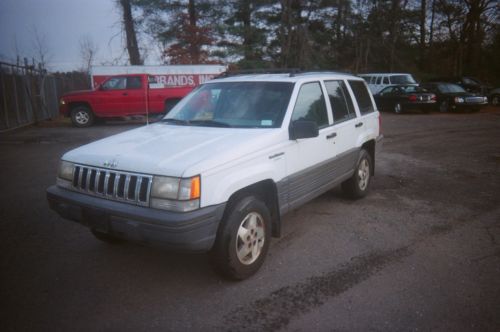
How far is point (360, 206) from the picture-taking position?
17.9ft

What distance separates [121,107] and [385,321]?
46.1 ft

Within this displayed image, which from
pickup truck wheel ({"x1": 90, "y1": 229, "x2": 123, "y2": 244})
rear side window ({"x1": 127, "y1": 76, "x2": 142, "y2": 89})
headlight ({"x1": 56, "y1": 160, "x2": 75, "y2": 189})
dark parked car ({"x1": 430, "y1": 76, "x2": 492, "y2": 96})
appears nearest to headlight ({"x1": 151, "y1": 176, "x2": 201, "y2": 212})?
headlight ({"x1": 56, "y1": 160, "x2": 75, "y2": 189})

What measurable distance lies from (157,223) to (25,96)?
1518 cm

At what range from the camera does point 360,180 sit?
5.67 meters

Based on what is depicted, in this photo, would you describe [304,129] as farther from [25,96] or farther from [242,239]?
[25,96]

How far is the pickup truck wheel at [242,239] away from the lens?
10.5 ft

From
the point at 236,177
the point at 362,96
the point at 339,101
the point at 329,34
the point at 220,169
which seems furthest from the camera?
the point at 329,34

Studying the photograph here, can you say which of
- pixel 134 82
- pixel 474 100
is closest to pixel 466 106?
→ pixel 474 100

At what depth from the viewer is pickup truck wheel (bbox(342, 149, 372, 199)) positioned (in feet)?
18.1

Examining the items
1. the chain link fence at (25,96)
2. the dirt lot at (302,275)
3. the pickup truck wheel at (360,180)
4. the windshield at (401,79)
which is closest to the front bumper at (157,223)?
the dirt lot at (302,275)

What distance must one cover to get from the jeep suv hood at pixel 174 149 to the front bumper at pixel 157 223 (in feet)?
1.02

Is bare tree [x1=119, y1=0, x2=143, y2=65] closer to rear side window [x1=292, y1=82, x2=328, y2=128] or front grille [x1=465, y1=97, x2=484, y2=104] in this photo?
front grille [x1=465, y1=97, x2=484, y2=104]

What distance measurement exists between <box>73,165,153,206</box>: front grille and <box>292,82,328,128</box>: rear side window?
5.61ft

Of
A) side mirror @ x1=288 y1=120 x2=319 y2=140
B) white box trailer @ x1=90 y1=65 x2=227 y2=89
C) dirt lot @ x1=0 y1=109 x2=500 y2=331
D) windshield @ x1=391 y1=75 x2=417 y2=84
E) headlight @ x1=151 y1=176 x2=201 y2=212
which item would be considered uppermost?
white box trailer @ x1=90 y1=65 x2=227 y2=89
